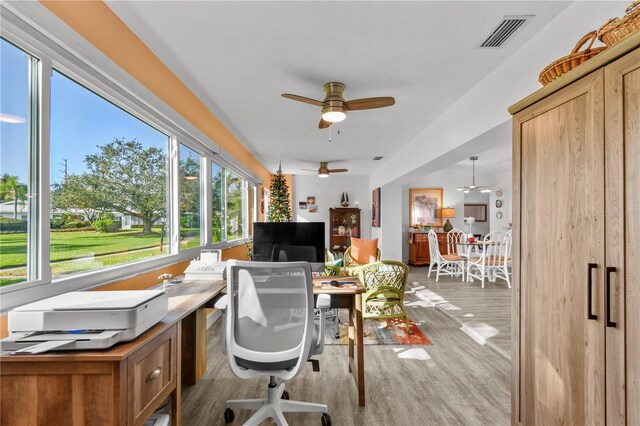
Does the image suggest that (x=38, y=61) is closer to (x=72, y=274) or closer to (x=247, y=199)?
(x=72, y=274)

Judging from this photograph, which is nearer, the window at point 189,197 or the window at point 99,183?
the window at point 99,183

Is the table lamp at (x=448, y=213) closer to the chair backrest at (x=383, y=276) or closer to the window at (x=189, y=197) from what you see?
the chair backrest at (x=383, y=276)

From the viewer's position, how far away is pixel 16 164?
1.34 m

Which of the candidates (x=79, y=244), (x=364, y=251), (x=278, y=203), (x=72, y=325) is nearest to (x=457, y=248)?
(x=364, y=251)

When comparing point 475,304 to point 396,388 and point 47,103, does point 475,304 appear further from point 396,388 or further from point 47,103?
point 47,103

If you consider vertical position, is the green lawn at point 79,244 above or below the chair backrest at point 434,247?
above

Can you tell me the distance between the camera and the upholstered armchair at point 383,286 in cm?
316

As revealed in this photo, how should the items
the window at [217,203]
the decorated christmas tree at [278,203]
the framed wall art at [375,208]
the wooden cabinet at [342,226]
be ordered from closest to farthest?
the window at [217,203] < the decorated christmas tree at [278,203] < the framed wall art at [375,208] < the wooden cabinet at [342,226]

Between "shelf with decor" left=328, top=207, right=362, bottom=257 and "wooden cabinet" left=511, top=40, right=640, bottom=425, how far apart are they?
6754 mm

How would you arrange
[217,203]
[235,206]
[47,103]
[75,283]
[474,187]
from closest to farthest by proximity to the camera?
[47,103], [75,283], [217,203], [235,206], [474,187]

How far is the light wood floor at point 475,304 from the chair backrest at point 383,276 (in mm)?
1150

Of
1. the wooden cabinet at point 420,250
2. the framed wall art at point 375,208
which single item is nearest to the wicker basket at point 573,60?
the framed wall art at point 375,208

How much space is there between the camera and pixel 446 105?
3.32 m

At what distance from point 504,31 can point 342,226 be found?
6609 mm
